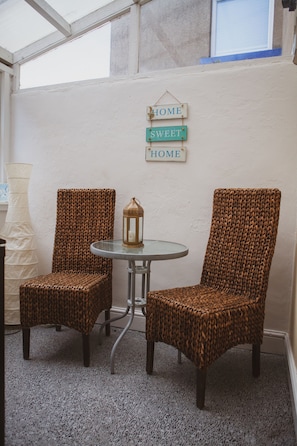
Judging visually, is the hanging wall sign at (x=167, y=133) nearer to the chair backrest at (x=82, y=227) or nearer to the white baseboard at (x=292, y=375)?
the chair backrest at (x=82, y=227)

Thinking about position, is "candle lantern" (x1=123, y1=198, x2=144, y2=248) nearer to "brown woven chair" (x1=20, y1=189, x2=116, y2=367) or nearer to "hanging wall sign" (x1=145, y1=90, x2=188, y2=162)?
"brown woven chair" (x1=20, y1=189, x2=116, y2=367)

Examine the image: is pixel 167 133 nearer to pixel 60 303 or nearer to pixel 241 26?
pixel 241 26

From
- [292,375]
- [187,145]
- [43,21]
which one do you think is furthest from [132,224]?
[43,21]

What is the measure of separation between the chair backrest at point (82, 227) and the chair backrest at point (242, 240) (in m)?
0.76

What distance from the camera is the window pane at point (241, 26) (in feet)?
7.19

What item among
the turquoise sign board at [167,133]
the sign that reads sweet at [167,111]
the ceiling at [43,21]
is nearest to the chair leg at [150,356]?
the turquoise sign board at [167,133]

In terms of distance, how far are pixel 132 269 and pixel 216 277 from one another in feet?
1.68

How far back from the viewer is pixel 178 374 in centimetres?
183

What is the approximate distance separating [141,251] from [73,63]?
1.89 metres

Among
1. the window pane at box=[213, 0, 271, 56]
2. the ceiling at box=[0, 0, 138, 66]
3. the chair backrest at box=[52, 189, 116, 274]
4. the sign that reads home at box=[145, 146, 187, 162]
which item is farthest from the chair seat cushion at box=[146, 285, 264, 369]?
the ceiling at box=[0, 0, 138, 66]

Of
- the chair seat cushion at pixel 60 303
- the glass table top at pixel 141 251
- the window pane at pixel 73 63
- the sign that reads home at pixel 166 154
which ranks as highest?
the window pane at pixel 73 63

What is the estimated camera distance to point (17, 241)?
8.24 ft

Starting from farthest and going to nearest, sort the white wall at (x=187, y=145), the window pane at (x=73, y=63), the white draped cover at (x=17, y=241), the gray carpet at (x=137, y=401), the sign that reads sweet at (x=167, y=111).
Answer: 1. the window pane at (x=73, y=63)
2. the white draped cover at (x=17, y=241)
3. the sign that reads sweet at (x=167, y=111)
4. the white wall at (x=187, y=145)
5. the gray carpet at (x=137, y=401)

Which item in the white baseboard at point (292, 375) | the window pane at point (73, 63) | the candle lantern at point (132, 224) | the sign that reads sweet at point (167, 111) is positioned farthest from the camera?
the window pane at point (73, 63)
